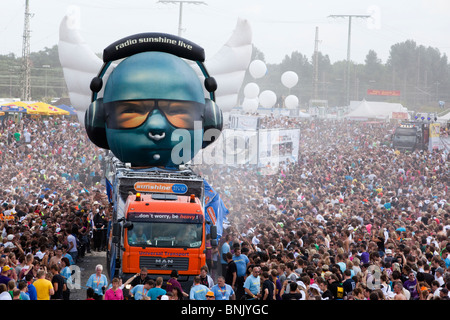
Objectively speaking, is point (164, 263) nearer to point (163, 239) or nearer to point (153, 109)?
point (163, 239)

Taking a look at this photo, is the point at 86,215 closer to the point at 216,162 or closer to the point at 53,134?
the point at 216,162

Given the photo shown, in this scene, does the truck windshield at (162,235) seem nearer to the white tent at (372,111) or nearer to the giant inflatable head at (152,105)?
the giant inflatable head at (152,105)

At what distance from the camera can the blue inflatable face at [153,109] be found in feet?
49.1

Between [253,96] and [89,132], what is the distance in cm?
3177

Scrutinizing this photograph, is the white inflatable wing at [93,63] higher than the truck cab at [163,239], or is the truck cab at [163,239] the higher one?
the white inflatable wing at [93,63]

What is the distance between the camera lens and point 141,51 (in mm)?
15750

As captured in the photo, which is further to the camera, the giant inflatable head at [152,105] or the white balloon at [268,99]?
the white balloon at [268,99]

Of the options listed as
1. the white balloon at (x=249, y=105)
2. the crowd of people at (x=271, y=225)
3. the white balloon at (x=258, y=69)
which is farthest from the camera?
the white balloon at (x=258, y=69)

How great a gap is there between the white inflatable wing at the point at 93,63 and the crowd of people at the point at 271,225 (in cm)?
306

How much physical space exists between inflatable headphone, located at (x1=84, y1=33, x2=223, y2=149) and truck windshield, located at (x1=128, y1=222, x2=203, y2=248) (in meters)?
4.51

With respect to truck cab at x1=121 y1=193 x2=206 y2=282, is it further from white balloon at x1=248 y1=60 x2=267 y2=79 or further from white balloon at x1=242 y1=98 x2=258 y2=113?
white balloon at x1=248 y1=60 x2=267 y2=79

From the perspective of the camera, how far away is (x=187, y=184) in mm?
12883

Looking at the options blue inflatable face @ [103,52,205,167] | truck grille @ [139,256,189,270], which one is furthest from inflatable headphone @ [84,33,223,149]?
truck grille @ [139,256,189,270]

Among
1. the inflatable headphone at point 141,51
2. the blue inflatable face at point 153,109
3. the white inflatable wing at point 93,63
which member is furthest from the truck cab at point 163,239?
the white inflatable wing at point 93,63
